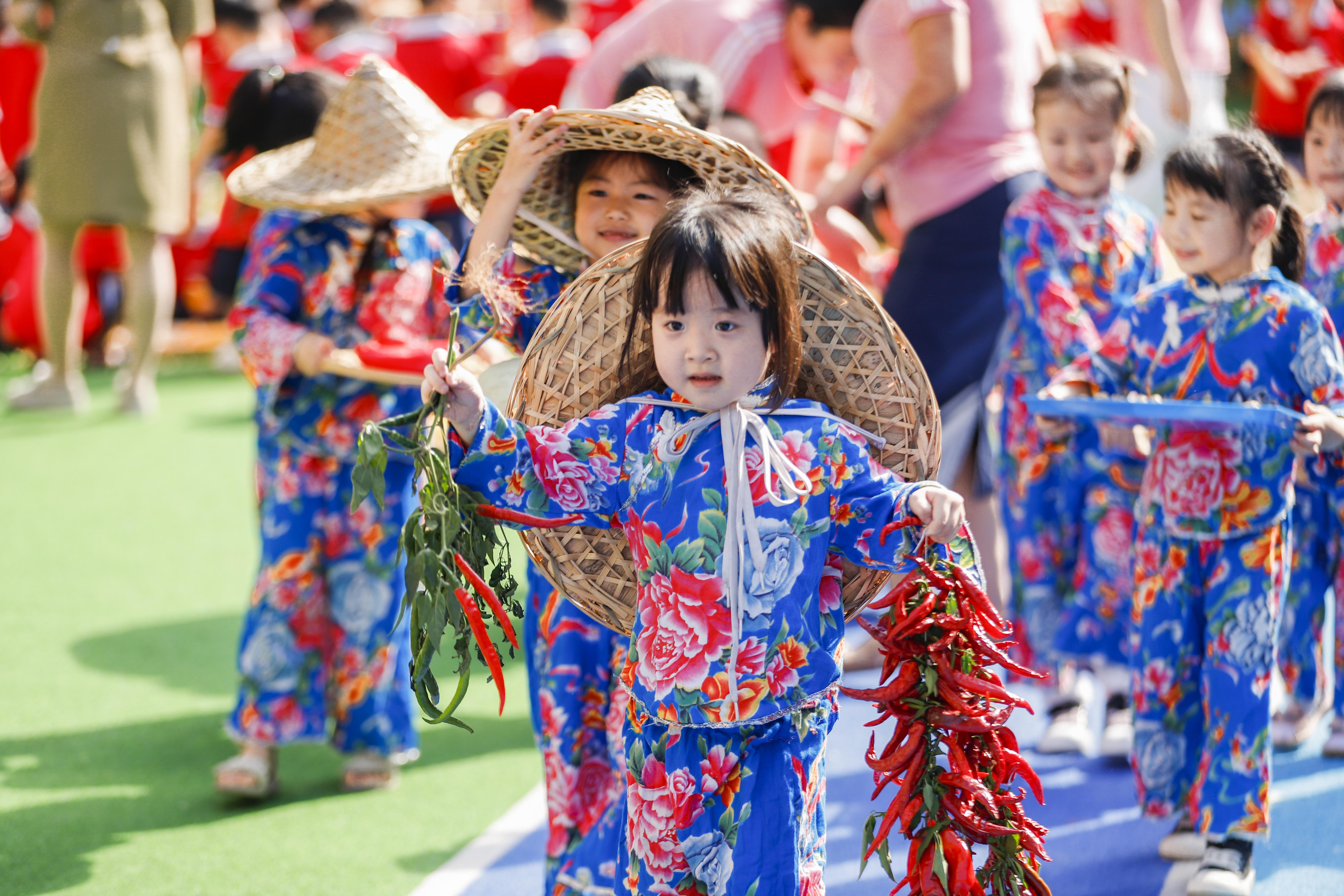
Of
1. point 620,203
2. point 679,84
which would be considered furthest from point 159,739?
point 679,84

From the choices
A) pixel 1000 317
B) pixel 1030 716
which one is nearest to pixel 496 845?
pixel 1030 716

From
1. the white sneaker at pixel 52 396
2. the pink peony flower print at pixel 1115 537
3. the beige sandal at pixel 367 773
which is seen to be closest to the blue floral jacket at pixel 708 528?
the beige sandal at pixel 367 773

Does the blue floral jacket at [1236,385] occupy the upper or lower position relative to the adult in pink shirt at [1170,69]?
lower

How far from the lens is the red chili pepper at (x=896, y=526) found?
2.20 metres

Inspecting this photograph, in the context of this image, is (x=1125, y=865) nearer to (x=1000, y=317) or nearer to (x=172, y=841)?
(x=1000, y=317)

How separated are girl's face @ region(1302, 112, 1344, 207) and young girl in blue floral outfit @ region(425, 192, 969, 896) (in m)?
2.17

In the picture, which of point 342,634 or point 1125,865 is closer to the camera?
point 1125,865

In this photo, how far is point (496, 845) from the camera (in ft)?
11.0

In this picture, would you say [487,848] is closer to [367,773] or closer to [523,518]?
[367,773]

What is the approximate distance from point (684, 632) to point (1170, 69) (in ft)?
12.8

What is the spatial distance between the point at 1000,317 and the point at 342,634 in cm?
219

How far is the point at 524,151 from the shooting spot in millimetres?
2652

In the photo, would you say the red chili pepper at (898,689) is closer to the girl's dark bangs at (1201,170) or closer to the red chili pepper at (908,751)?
the red chili pepper at (908,751)

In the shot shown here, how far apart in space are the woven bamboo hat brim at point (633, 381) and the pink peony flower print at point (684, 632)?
0.20 m
